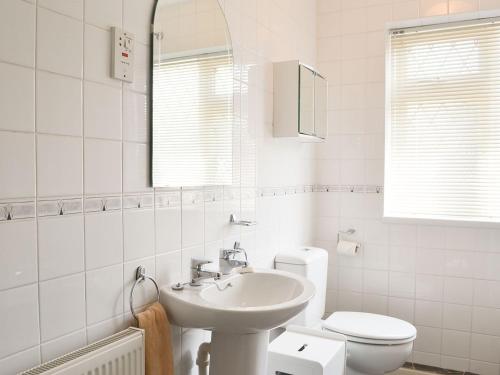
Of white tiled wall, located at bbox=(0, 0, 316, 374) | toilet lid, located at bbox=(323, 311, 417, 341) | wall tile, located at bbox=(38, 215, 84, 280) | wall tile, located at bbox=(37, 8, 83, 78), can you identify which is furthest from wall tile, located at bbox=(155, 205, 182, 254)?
toilet lid, located at bbox=(323, 311, 417, 341)

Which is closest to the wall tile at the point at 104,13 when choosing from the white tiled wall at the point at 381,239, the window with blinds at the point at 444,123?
the white tiled wall at the point at 381,239

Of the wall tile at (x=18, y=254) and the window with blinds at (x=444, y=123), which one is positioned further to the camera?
the window with blinds at (x=444, y=123)

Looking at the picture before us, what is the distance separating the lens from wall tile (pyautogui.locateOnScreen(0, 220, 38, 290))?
101 centimetres

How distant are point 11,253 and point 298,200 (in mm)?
1916

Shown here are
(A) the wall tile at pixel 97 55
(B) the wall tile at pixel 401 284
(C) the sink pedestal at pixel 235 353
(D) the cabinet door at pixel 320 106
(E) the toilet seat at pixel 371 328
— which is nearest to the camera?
(A) the wall tile at pixel 97 55

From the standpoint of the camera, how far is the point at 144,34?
4.66ft

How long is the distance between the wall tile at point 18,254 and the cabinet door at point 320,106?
181 cm

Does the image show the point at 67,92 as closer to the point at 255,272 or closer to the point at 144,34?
the point at 144,34

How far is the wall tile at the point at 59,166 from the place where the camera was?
109 centimetres

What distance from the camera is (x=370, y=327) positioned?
230 centimetres

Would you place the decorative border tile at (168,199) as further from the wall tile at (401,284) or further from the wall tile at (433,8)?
the wall tile at (433,8)

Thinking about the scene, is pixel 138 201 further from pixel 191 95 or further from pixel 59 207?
pixel 191 95

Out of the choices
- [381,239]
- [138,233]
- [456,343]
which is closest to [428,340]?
[456,343]

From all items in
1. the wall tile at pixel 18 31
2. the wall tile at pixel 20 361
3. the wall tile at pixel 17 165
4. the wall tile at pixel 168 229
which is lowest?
the wall tile at pixel 20 361
